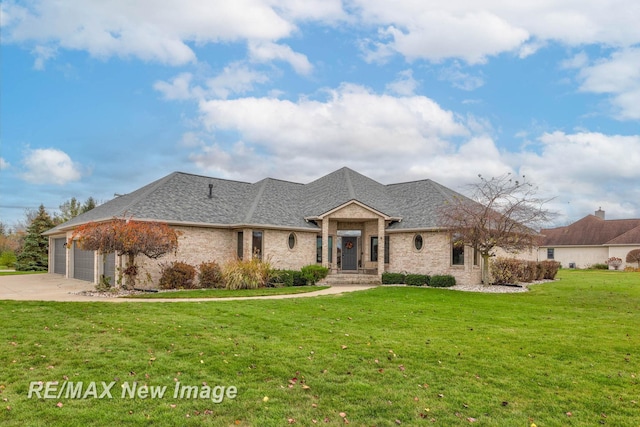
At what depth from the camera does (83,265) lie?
25203 mm

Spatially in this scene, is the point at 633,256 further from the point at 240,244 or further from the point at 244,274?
the point at 244,274

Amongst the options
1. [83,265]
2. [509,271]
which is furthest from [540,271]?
[83,265]

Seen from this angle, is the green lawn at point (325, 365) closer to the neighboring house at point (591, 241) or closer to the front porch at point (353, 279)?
the front porch at point (353, 279)

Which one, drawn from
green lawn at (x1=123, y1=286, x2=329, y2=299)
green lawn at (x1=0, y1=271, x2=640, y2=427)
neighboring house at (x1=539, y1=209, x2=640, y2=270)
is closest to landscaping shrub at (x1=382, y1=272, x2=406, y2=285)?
green lawn at (x1=123, y1=286, x2=329, y2=299)

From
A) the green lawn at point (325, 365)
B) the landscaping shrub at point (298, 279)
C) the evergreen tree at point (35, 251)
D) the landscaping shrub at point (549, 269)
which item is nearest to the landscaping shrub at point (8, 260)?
the evergreen tree at point (35, 251)

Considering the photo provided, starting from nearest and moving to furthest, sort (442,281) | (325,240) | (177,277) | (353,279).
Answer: (177,277)
(442,281)
(353,279)
(325,240)

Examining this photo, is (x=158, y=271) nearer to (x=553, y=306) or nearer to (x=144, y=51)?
(x=144, y=51)

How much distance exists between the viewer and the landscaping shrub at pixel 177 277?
19.5m

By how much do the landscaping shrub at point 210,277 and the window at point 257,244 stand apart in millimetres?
2543

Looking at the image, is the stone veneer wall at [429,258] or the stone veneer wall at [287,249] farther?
the stone veneer wall at [287,249]

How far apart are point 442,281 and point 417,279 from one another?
1314mm

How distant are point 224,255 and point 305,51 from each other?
37.2 feet

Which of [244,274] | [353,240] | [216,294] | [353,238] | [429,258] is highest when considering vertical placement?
[353,238]

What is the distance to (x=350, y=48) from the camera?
17.8m
